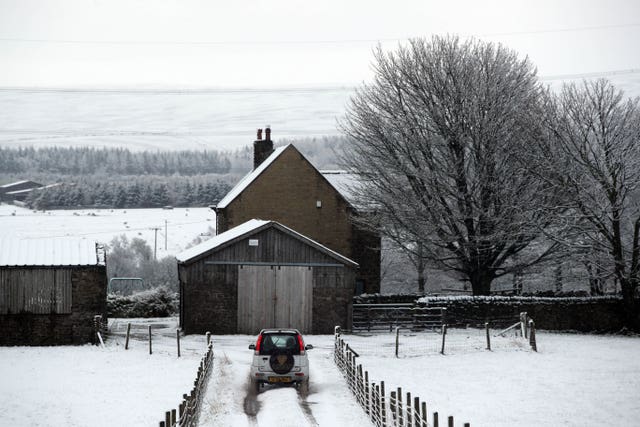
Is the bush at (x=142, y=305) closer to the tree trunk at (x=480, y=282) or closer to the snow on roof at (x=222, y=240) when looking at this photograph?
the snow on roof at (x=222, y=240)

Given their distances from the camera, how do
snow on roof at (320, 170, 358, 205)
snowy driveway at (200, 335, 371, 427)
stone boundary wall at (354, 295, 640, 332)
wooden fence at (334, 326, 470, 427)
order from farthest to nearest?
1. snow on roof at (320, 170, 358, 205)
2. stone boundary wall at (354, 295, 640, 332)
3. snowy driveway at (200, 335, 371, 427)
4. wooden fence at (334, 326, 470, 427)

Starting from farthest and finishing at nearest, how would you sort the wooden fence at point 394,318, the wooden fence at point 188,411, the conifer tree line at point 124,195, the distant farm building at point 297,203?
the conifer tree line at point 124,195 < the distant farm building at point 297,203 < the wooden fence at point 394,318 < the wooden fence at point 188,411

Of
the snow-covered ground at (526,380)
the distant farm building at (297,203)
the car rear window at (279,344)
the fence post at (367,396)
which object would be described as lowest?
the snow-covered ground at (526,380)

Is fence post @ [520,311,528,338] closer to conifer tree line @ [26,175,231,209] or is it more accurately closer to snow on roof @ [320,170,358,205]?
snow on roof @ [320,170,358,205]

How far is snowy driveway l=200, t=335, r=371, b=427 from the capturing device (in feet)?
67.1

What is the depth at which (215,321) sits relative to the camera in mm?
39781

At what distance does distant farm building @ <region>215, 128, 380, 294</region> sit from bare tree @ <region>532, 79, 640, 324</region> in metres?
13.3

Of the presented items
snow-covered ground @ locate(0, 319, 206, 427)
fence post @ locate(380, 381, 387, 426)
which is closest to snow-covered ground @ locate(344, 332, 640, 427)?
fence post @ locate(380, 381, 387, 426)

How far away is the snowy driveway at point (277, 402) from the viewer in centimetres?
2044

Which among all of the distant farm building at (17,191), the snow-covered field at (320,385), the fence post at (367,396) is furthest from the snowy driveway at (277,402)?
the distant farm building at (17,191)

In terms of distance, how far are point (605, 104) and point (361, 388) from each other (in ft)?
83.7

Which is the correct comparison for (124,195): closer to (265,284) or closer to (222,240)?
(222,240)

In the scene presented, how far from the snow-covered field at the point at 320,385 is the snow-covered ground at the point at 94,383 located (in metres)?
0.03

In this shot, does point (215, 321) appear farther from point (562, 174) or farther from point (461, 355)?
point (562, 174)
